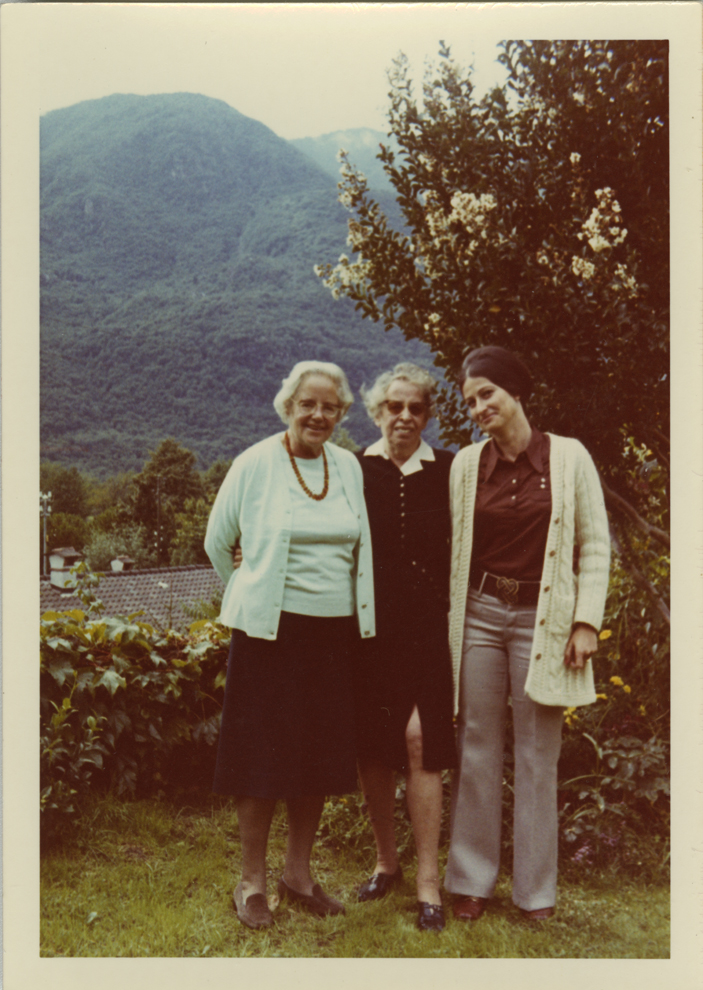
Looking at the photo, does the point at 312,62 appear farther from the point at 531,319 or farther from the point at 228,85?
the point at 531,319

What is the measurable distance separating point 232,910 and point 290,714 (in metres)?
0.96

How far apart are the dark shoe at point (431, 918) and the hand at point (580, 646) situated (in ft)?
3.80

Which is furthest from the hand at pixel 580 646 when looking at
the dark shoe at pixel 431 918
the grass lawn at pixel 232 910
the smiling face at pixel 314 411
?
the smiling face at pixel 314 411

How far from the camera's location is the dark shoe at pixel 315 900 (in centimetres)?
313

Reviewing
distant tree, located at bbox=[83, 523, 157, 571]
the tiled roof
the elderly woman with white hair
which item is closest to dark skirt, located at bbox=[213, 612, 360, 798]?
the elderly woman with white hair

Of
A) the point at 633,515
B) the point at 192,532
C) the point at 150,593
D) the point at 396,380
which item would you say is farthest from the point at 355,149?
the point at 150,593

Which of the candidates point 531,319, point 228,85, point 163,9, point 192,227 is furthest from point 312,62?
point 531,319

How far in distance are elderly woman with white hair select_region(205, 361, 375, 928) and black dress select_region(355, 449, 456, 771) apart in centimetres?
7

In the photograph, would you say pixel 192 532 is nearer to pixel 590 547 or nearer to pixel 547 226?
pixel 590 547

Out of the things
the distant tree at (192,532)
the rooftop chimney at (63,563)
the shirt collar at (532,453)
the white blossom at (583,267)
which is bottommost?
the rooftop chimney at (63,563)

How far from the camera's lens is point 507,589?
2.97 metres

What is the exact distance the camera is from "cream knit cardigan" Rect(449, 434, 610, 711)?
293cm

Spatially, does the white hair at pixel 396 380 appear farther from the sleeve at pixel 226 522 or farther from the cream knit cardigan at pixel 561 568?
the sleeve at pixel 226 522

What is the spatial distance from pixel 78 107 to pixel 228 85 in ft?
2.24
